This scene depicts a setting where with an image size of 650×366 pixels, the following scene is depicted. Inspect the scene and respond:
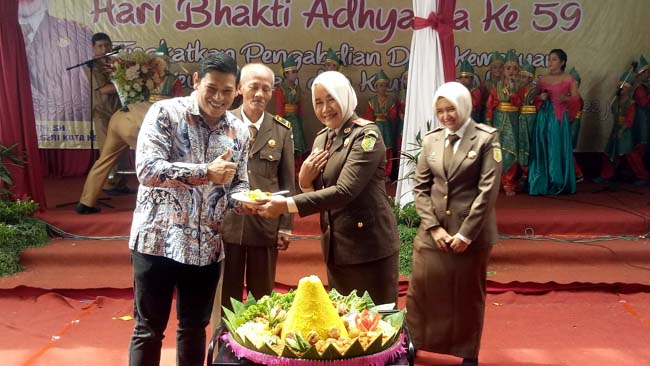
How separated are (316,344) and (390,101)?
225 inches

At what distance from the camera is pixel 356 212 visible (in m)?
2.83

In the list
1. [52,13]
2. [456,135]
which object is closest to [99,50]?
[52,13]

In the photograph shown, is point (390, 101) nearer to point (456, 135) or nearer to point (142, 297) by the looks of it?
point (456, 135)

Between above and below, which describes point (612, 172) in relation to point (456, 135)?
below

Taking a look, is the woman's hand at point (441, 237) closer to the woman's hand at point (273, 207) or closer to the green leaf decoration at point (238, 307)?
the woman's hand at point (273, 207)

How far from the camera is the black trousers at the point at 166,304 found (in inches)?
93.2

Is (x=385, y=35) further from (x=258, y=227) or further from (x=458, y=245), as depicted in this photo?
(x=258, y=227)

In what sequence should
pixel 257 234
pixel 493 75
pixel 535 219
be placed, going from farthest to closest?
1. pixel 493 75
2. pixel 535 219
3. pixel 257 234


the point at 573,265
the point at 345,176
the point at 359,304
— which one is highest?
the point at 345,176

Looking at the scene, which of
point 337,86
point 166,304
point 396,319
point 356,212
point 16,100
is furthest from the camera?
point 16,100

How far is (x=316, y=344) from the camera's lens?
1.96m

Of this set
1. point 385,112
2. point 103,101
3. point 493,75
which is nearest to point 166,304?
point 103,101

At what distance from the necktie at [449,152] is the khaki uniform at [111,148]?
11.0 ft

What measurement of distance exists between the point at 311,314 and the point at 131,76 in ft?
15.0
